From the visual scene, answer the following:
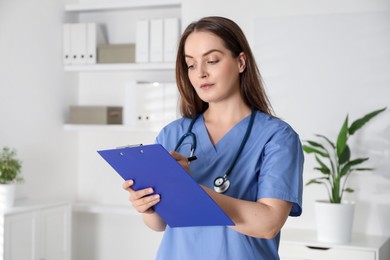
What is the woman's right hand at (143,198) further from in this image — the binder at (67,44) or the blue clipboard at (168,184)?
the binder at (67,44)

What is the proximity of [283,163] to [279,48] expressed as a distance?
6.56 ft

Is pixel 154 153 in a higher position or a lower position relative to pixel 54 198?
higher

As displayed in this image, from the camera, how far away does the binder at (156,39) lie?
3570 mm

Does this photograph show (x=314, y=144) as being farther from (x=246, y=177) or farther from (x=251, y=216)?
(x=251, y=216)

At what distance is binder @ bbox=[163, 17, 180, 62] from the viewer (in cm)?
354

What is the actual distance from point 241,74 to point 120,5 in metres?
2.32

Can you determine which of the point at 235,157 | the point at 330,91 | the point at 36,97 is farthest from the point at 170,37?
the point at 235,157

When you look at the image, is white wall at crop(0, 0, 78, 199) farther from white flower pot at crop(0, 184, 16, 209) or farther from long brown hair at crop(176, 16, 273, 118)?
long brown hair at crop(176, 16, 273, 118)

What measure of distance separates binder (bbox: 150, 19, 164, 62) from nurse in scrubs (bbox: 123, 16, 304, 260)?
78.5 inches

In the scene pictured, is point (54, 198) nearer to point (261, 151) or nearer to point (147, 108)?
point (147, 108)

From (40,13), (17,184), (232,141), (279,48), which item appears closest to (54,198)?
(17,184)

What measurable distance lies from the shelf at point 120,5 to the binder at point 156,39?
0.46ft

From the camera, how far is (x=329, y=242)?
297 centimetres

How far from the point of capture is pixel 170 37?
11.7 ft
